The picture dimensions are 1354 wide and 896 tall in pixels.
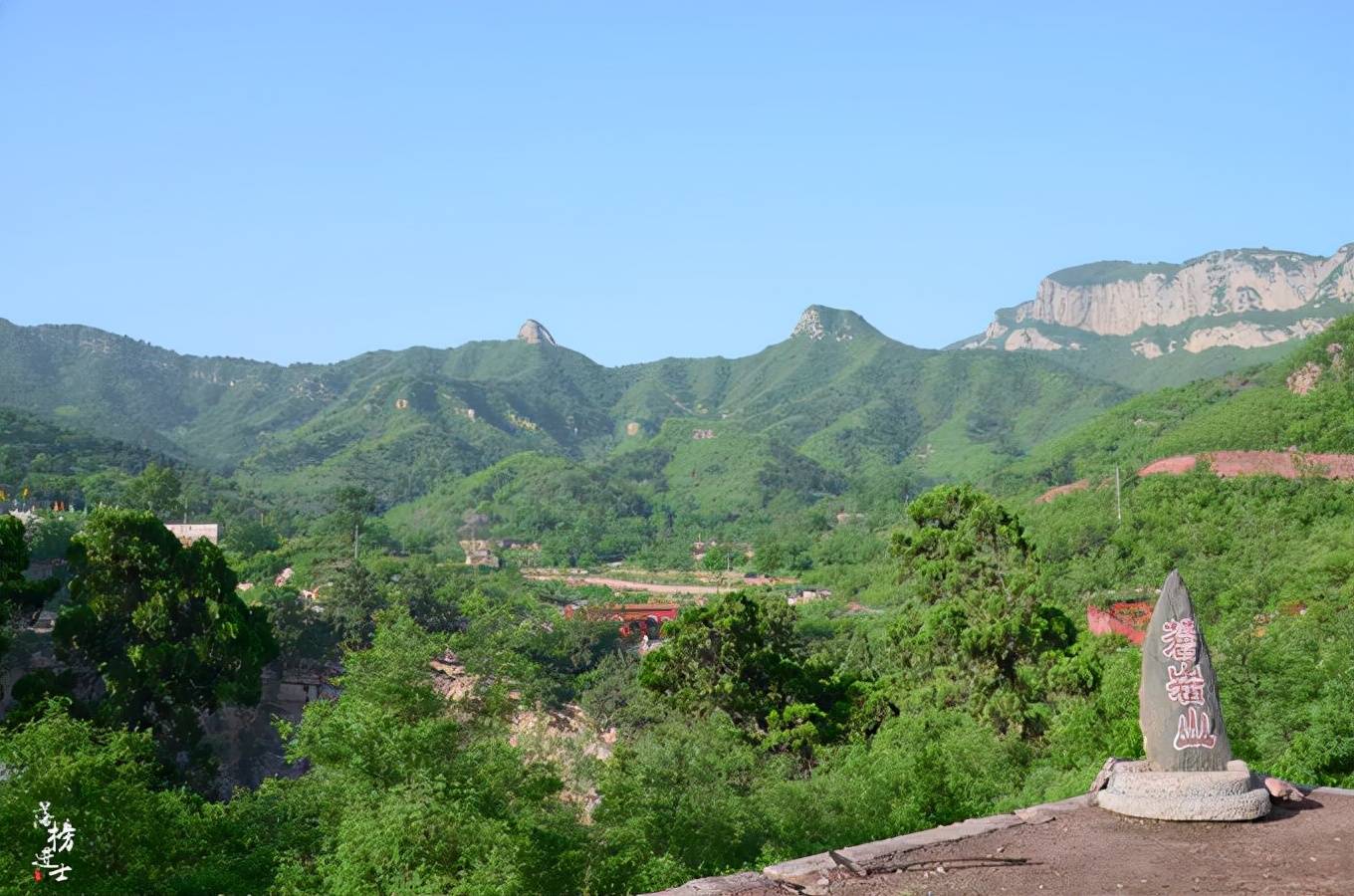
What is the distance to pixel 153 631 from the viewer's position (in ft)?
62.6

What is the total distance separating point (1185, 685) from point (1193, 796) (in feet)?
3.16

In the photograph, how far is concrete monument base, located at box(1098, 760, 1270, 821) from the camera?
8.98 metres

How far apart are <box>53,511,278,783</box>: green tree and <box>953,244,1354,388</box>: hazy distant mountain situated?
108392 millimetres

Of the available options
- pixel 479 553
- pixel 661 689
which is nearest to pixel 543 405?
pixel 479 553

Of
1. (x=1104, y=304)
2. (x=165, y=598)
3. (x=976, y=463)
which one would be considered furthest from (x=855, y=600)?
(x=1104, y=304)

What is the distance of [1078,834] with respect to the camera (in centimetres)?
876

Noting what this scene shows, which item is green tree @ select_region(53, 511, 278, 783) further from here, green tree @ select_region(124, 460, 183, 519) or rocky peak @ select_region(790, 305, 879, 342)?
rocky peak @ select_region(790, 305, 879, 342)

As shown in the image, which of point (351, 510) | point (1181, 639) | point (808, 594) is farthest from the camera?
point (351, 510)

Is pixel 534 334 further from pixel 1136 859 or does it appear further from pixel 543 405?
pixel 1136 859

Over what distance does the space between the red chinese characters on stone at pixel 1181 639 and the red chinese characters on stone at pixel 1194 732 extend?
443 millimetres

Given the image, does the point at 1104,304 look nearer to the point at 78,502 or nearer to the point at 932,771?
the point at 78,502

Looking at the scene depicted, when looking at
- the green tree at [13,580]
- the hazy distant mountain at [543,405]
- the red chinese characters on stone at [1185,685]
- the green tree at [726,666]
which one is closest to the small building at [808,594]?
the green tree at [726,666]

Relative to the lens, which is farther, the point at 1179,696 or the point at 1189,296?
the point at 1189,296

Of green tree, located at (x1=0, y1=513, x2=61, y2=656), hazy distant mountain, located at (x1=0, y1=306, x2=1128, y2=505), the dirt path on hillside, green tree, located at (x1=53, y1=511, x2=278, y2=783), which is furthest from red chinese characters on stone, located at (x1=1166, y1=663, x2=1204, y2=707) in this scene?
hazy distant mountain, located at (x1=0, y1=306, x2=1128, y2=505)
